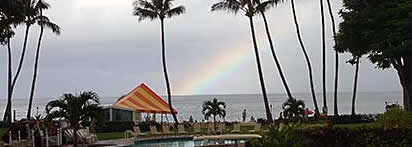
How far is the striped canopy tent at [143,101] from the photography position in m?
36.5

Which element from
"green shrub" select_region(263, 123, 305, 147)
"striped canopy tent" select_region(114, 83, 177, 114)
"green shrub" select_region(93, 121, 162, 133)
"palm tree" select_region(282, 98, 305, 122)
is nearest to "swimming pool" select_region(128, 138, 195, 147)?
"green shrub" select_region(93, 121, 162, 133)

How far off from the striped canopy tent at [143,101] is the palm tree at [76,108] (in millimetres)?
14034

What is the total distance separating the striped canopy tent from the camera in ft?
120

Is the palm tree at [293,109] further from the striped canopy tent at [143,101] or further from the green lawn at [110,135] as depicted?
the green lawn at [110,135]

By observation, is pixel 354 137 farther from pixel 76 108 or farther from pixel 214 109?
pixel 214 109

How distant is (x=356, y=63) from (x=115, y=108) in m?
14.9

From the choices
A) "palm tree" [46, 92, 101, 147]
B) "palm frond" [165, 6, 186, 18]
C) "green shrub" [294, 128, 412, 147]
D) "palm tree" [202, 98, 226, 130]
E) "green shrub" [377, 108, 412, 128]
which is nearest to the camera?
"green shrub" [294, 128, 412, 147]

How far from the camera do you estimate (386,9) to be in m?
27.6

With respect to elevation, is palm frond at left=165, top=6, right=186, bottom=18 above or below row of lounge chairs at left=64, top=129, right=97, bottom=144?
above

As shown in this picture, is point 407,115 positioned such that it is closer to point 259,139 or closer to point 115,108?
point 259,139

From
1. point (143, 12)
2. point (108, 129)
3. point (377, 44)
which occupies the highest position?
point (143, 12)

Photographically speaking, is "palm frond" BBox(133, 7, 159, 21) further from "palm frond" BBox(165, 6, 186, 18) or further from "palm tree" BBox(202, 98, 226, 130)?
"palm tree" BBox(202, 98, 226, 130)

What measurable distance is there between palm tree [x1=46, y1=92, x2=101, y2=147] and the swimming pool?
4030mm

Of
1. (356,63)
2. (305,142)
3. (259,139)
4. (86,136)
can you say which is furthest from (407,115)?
(356,63)
